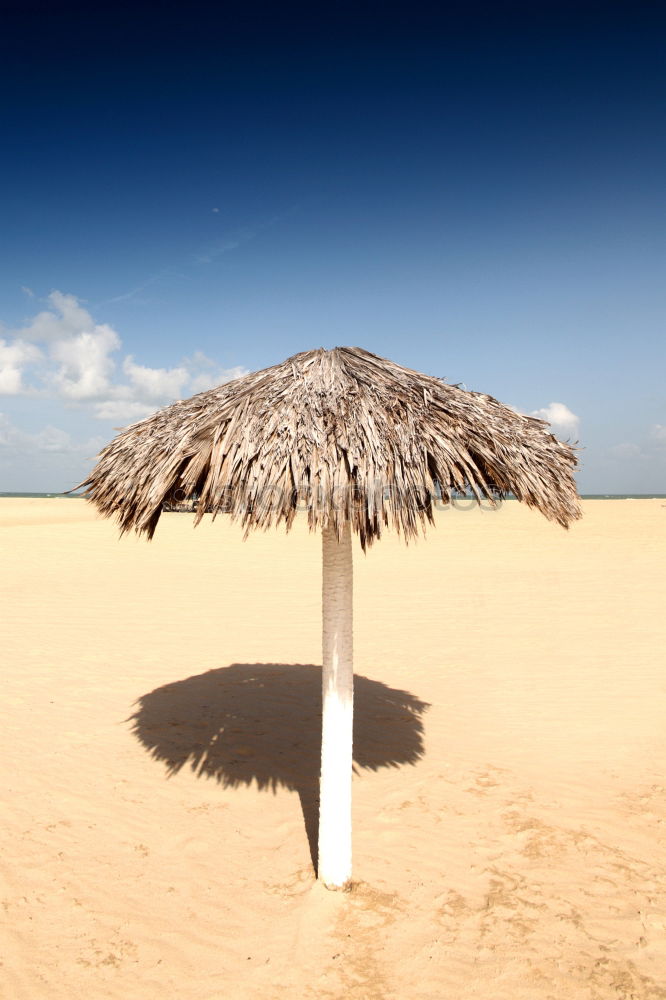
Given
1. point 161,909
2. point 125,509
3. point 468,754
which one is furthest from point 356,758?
point 125,509

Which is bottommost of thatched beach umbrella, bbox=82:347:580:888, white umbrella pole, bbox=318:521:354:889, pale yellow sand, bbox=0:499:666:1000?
pale yellow sand, bbox=0:499:666:1000

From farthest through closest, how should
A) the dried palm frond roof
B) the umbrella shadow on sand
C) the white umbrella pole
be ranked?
the umbrella shadow on sand < the white umbrella pole < the dried palm frond roof

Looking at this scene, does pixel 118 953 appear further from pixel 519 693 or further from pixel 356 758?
pixel 519 693

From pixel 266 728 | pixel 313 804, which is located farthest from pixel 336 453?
pixel 266 728

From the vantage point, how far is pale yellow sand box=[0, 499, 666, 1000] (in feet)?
10.9

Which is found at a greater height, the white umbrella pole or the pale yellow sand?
the white umbrella pole

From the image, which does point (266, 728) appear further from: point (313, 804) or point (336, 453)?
point (336, 453)

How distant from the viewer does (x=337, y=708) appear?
3777 mm

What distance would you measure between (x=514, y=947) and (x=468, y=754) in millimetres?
2543

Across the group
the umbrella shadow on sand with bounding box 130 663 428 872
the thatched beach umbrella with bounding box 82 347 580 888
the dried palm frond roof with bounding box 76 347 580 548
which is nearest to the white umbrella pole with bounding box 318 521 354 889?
the thatched beach umbrella with bounding box 82 347 580 888

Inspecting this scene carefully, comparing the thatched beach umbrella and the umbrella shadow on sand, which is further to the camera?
the umbrella shadow on sand

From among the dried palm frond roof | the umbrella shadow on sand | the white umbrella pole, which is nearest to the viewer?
the dried palm frond roof

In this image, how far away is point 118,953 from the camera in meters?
3.37

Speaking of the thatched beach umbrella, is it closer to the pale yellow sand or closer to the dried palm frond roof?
the dried palm frond roof
